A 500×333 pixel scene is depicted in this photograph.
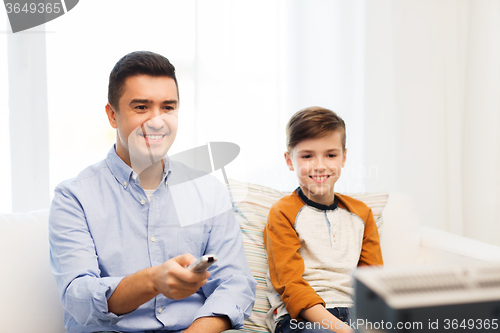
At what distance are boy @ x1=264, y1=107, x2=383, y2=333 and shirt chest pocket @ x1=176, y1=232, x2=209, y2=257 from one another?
0.75 ft

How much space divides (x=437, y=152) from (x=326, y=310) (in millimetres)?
1425

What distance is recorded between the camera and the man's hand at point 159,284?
0.75m

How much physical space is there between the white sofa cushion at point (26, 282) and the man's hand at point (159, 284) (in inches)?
13.8

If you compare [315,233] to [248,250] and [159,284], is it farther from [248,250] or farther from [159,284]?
[159,284]

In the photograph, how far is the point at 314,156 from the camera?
133cm

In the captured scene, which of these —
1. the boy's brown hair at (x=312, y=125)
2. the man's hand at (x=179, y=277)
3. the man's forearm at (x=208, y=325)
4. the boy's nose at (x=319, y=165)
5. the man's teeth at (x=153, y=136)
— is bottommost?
the man's forearm at (x=208, y=325)

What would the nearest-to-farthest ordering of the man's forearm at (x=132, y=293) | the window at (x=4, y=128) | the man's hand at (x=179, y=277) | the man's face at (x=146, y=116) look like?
the man's hand at (x=179, y=277) → the man's forearm at (x=132, y=293) → the man's face at (x=146, y=116) → the window at (x=4, y=128)

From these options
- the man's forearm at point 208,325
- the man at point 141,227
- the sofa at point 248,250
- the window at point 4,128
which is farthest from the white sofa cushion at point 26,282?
the window at point 4,128

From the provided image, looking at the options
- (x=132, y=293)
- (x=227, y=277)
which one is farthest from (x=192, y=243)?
(x=132, y=293)

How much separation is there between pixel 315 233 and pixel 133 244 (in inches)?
22.2

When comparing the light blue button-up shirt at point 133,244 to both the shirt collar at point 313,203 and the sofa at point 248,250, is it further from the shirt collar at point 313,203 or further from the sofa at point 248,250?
the shirt collar at point 313,203

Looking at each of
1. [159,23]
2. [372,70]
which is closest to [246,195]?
Answer: [159,23]

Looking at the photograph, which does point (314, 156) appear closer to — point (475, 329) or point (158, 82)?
point (158, 82)

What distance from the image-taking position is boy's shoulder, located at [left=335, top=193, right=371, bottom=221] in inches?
54.4
